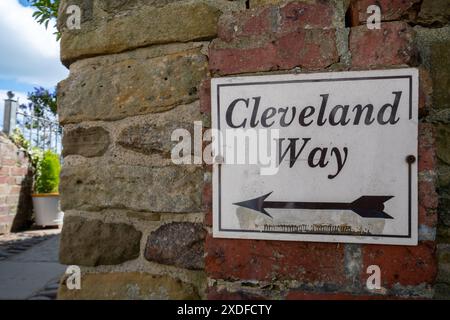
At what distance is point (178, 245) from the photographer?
3.41 feet

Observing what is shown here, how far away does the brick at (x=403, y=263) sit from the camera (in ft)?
2.83

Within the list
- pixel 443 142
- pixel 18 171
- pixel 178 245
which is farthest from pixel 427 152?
pixel 18 171

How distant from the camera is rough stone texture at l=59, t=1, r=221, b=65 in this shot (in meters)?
1.05

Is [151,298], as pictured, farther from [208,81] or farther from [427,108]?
[427,108]

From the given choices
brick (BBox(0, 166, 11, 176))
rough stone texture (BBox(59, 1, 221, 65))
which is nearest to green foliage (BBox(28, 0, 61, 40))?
rough stone texture (BBox(59, 1, 221, 65))

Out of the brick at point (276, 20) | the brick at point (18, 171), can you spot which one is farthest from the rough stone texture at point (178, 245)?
the brick at point (18, 171)

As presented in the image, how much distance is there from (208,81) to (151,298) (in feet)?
2.12

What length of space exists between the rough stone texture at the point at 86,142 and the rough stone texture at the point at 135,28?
25 cm

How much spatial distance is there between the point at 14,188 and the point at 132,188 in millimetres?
4799

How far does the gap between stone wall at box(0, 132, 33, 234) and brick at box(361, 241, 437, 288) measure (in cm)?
504

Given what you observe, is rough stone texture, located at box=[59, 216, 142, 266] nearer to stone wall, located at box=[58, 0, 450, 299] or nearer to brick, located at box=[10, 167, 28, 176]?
stone wall, located at box=[58, 0, 450, 299]

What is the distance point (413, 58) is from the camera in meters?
0.88

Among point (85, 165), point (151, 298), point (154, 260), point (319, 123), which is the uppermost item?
point (319, 123)
